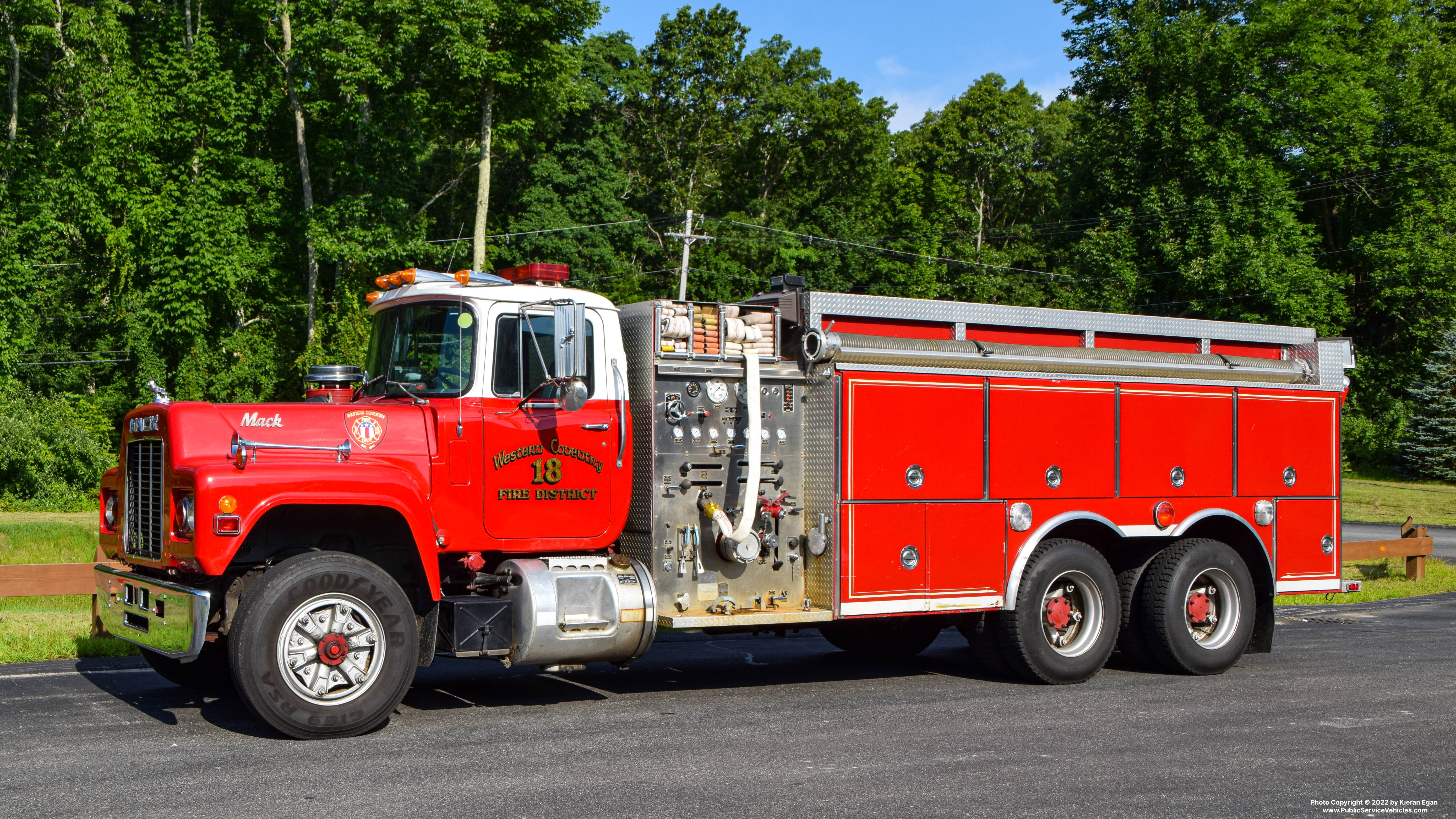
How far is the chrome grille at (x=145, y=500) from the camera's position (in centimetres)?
757

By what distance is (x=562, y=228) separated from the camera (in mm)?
42156

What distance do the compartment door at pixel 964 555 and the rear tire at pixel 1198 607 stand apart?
1570 mm

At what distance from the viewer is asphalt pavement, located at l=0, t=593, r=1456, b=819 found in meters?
6.07

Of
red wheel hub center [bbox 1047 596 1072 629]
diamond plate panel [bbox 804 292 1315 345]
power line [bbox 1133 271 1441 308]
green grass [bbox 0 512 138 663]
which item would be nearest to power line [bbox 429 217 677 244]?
green grass [bbox 0 512 138 663]

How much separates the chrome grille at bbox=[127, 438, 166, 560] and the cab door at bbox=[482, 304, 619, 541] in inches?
75.9

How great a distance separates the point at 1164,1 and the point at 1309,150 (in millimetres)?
8278

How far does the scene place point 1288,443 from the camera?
10883mm

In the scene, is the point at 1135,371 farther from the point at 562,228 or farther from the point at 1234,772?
the point at 562,228

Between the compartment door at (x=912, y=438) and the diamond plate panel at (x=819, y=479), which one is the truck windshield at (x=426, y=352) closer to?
the diamond plate panel at (x=819, y=479)

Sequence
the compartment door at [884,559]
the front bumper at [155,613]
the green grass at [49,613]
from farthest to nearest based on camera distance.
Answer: the green grass at [49,613], the compartment door at [884,559], the front bumper at [155,613]

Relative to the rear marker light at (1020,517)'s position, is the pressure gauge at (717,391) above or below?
above

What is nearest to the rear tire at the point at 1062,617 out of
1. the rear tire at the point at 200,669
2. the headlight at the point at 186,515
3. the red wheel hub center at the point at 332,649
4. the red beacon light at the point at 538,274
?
the red beacon light at the point at 538,274

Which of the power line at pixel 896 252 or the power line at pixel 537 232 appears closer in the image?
the power line at pixel 537 232

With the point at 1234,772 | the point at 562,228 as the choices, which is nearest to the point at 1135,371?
the point at 1234,772
